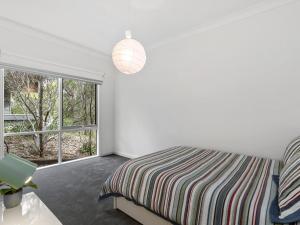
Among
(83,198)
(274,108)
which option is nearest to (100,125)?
(83,198)

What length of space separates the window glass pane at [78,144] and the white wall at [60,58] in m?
0.26

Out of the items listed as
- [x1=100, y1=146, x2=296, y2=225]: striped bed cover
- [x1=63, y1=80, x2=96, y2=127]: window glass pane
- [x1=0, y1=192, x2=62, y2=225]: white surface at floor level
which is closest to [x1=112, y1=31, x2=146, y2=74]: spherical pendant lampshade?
[x1=100, y1=146, x2=296, y2=225]: striped bed cover

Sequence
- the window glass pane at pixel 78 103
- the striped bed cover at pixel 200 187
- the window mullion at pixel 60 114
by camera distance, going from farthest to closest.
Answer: the window glass pane at pixel 78 103 < the window mullion at pixel 60 114 < the striped bed cover at pixel 200 187

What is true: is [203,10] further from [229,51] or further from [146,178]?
[146,178]

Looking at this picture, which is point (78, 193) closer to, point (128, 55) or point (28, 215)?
point (28, 215)

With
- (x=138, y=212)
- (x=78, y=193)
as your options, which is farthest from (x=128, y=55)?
(x=78, y=193)

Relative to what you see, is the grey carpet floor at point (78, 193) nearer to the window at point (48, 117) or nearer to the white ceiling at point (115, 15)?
the window at point (48, 117)

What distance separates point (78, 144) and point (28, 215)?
300 cm

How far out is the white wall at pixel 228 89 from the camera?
2.12 metres

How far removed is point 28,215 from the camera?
102cm

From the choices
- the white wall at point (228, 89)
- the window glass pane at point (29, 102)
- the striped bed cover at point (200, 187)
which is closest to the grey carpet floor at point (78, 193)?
the striped bed cover at point (200, 187)

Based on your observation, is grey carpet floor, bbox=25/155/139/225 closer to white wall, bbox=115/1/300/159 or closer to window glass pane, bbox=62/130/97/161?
window glass pane, bbox=62/130/97/161

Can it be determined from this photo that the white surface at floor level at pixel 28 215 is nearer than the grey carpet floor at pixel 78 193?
Yes

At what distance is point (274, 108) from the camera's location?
2.18 m
